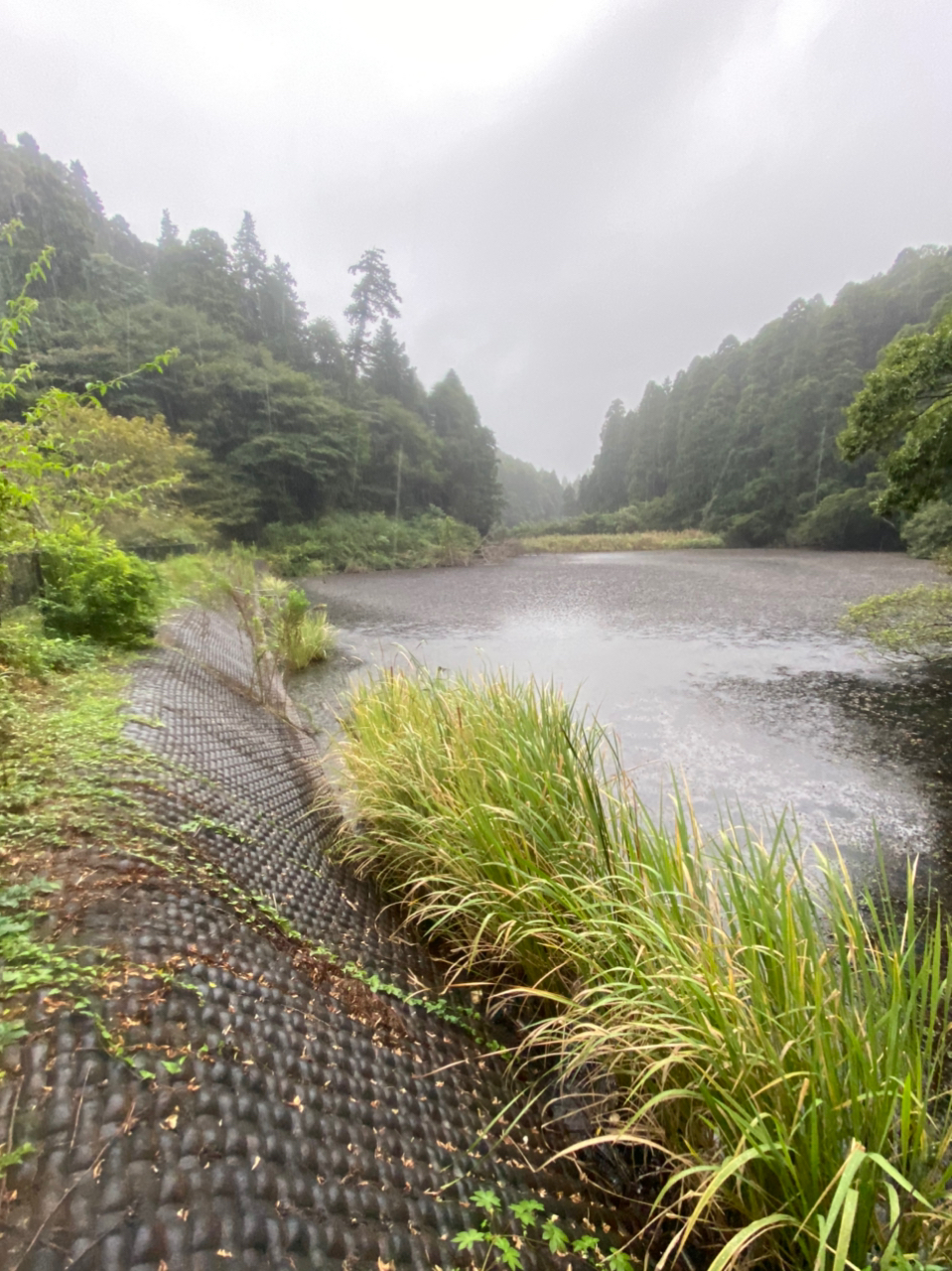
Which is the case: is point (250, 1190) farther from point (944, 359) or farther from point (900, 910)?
point (944, 359)

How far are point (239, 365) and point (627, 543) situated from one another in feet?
62.2

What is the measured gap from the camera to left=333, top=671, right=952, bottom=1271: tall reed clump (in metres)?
0.80

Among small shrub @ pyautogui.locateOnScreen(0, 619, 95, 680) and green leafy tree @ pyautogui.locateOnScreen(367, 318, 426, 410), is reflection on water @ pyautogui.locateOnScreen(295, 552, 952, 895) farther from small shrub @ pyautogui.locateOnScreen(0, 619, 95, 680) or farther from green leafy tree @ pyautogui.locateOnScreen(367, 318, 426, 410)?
green leafy tree @ pyautogui.locateOnScreen(367, 318, 426, 410)

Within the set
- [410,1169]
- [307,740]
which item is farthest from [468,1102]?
[307,740]

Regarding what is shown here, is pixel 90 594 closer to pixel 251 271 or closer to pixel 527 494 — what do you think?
pixel 251 271

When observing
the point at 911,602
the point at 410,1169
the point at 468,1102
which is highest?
the point at 911,602

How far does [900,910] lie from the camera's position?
1.97 metres

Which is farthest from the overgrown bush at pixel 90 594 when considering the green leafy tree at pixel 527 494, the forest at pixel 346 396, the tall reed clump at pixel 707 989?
the green leafy tree at pixel 527 494

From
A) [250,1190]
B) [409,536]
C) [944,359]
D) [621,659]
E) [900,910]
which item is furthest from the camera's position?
[409,536]

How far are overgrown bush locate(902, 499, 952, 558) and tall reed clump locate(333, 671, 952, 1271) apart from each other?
55.1 ft

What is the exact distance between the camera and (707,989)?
943mm

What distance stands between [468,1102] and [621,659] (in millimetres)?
4825

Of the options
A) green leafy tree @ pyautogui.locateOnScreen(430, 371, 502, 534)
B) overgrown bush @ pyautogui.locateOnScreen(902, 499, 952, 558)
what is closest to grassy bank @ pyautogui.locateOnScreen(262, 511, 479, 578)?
green leafy tree @ pyautogui.locateOnScreen(430, 371, 502, 534)

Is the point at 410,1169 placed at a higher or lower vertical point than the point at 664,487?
lower
